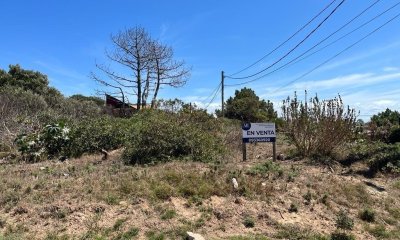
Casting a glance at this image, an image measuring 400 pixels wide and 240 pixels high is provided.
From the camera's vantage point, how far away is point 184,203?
24.8 feet

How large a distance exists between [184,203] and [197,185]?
64 centimetres

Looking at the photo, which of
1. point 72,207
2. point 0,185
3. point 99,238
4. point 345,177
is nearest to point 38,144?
point 0,185

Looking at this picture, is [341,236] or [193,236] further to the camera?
[341,236]

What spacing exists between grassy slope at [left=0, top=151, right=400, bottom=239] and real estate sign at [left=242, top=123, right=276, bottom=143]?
1.75m

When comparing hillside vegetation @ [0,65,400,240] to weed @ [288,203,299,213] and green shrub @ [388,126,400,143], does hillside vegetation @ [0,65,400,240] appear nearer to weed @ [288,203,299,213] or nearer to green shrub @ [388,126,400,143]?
weed @ [288,203,299,213]

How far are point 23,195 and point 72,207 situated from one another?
1.18 m

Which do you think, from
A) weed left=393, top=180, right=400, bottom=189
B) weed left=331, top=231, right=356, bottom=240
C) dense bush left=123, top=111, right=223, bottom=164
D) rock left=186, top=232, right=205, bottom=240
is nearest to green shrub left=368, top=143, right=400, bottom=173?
weed left=393, top=180, right=400, bottom=189

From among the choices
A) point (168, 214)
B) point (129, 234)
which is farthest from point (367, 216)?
point (129, 234)

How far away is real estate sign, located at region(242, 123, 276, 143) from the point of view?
1116 cm

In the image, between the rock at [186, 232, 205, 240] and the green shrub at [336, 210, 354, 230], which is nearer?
the rock at [186, 232, 205, 240]

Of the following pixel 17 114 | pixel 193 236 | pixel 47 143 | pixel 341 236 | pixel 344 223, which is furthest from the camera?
pixel 17 114

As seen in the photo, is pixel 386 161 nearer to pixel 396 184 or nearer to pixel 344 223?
pixel 396 184

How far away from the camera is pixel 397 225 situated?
751 centimetres

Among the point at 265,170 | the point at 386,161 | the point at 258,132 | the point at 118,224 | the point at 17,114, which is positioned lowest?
the point at 118,224
